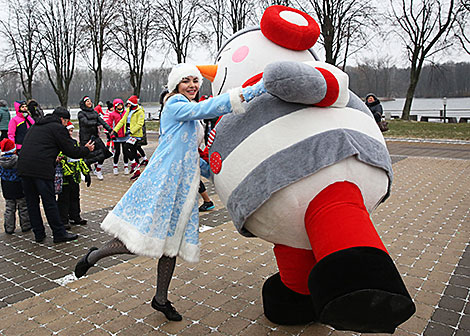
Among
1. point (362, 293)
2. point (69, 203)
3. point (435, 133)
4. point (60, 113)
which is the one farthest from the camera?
point (435, 133)

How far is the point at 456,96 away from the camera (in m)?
54.6

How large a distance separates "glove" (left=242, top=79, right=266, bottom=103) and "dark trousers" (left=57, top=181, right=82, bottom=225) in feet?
14.0

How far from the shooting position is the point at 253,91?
8.23 ft

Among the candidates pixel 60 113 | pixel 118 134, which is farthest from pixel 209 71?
pixel 118 134

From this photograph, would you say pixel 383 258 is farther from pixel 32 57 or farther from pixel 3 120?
pixel 32 57

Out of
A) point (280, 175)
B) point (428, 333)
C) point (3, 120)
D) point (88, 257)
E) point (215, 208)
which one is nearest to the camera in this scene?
point (280, 175)

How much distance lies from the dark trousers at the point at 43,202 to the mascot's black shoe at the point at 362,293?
4.30 meters

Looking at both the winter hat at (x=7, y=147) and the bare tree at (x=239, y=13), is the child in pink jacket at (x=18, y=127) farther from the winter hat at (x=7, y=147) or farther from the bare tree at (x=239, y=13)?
the bare tree at (x=239, y=13)

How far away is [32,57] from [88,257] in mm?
32606

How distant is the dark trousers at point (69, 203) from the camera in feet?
19.5

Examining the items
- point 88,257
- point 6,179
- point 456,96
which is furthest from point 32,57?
point 456,96

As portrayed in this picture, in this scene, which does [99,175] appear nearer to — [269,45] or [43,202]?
[43,202]

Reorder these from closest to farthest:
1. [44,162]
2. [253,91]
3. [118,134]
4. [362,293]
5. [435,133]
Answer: [362,293] → [253,91] → [44,162] → [118,134] → [435,133]

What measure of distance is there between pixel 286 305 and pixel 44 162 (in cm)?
358
